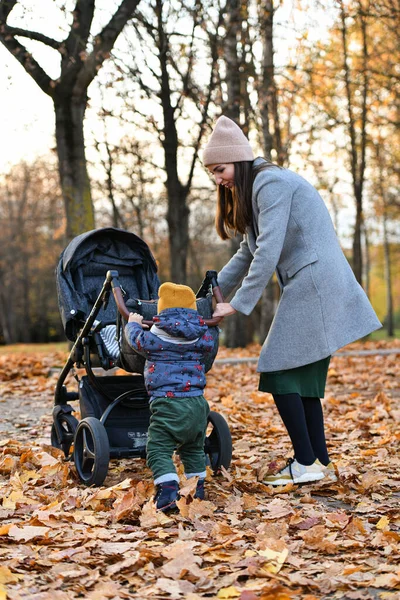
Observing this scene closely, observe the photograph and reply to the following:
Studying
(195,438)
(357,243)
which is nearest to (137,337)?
(195,438)

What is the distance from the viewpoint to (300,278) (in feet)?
15.2

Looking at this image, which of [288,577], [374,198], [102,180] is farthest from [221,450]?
[374,198]

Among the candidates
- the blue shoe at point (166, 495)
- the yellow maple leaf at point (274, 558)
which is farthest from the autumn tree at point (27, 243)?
the yellow maple leaf at point (274, 558)

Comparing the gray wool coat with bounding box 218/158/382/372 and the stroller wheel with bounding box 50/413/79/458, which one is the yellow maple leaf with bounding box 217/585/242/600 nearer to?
the gray wool coat with bounding box 218/158/382/372

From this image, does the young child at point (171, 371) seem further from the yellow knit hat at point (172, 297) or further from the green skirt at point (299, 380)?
the green skirt at point (299, 380)

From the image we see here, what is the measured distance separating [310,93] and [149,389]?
1590cm

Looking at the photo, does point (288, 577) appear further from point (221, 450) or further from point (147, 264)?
point (147, 264)

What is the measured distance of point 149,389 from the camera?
427cm

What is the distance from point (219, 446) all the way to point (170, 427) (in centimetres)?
85

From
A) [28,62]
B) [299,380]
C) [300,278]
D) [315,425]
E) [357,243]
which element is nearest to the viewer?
[300,278]

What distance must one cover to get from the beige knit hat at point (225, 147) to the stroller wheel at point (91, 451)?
1689mm

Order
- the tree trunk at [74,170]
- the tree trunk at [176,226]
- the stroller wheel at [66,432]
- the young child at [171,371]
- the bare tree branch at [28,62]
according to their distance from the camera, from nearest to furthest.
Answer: the young child at [171,371]
the stroller wheel at [66,432]
the bare tree branch at [28,62]
the tree trunk at [74,170]
the tree trunk at [176,226]

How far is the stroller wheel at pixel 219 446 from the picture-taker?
16.1ft

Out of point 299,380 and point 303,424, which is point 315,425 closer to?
point 303,424
